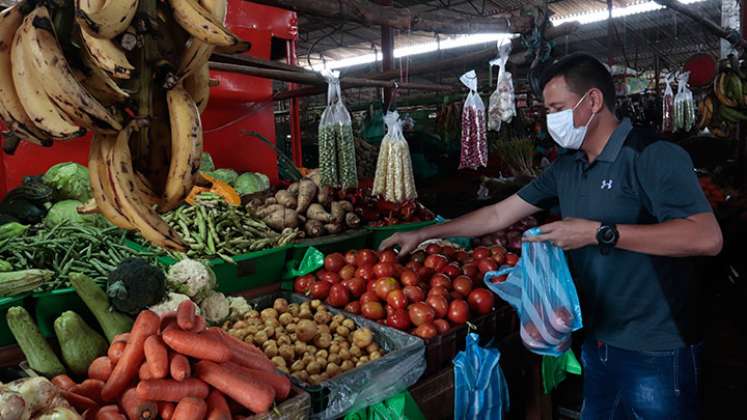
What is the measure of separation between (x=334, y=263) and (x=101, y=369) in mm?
1585

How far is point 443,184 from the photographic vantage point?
27.7 ft

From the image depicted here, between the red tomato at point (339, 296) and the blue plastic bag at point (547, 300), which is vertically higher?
the blue plastic bag at point (547, 300)

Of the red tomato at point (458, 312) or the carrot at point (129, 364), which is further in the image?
the red tomato at point (458, 312)

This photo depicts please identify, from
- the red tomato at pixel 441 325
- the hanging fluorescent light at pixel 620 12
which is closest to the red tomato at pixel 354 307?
the red tomato at pixel 441 325

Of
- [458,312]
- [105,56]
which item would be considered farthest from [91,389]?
[458,312]

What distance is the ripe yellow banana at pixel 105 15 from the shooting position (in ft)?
3.29

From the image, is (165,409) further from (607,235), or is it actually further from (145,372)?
(607,235)

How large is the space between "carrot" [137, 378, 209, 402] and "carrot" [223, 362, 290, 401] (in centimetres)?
13

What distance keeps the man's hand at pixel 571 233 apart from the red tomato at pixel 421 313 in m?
0.84

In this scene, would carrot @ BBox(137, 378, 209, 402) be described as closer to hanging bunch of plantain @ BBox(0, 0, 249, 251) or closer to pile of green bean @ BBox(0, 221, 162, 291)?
hanging bunch of plantain @ BBox(0, 0, 249, 251)

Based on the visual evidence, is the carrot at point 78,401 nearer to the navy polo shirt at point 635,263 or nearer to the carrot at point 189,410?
the carrot at point 189,410

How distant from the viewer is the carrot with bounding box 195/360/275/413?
1855 millimetres

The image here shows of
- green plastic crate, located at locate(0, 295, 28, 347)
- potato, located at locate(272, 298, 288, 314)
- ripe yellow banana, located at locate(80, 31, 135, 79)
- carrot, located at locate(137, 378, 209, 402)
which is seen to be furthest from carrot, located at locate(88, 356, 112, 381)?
ripe yellow banana, located at locate(80, 31, 135, 79)

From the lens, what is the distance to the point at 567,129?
2.30m
